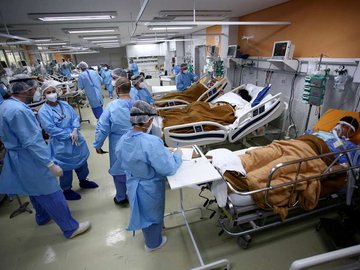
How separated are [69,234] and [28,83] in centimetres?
171

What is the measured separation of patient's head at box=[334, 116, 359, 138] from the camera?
2.52 m

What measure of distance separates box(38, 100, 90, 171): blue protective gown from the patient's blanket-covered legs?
6.79ft

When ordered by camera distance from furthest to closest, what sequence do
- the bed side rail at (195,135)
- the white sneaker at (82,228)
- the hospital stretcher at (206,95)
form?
the hospital stretcher at (206,95), the bed side rail at (195,135), the white sneaker at (82,228)

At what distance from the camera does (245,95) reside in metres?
4.74

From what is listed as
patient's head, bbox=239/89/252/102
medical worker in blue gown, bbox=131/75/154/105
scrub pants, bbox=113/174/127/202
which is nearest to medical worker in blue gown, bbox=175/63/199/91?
patient's head, bbox=239/89/252/102

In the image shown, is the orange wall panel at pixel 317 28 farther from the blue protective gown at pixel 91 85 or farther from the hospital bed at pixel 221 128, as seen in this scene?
the blue protective gown at pixel 91 85

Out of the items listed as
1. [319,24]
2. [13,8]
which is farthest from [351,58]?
[13,8]

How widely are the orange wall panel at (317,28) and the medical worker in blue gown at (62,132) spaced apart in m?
3.95

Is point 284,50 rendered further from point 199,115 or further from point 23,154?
point 23,154

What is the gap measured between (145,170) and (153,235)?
81cm

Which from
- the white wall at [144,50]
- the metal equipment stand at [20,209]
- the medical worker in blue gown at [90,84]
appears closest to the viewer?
the metal equipment stand at [20,209]

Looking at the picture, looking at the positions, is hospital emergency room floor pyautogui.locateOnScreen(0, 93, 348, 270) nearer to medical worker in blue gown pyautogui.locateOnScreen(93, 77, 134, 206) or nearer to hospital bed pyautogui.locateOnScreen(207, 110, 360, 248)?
hospital bed pyautogui.locateOnScreen(207, 110, 360, 248)

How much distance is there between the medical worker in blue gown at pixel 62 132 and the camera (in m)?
2.62

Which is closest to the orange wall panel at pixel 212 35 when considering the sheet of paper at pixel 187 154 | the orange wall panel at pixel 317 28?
the orange wall panel at pixel 317 28
